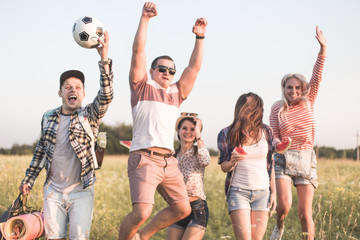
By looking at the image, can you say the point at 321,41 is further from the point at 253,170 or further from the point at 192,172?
the point at 192,172

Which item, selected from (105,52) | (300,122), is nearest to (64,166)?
(105,52)

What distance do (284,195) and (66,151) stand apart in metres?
3.06

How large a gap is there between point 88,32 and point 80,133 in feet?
3.61

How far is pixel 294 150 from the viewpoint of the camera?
5730 mm

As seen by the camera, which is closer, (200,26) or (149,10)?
(149,10)

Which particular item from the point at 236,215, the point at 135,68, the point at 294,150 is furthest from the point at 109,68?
the point at 294,150

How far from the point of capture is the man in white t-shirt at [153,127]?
13.7 feet

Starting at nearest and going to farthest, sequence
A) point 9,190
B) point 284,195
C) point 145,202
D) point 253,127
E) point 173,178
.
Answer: point 145,202, point 173,178, point 253,127, point 284,195, point 9,190

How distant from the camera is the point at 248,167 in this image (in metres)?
4.74

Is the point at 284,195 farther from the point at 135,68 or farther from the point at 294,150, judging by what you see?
the point at 135,68

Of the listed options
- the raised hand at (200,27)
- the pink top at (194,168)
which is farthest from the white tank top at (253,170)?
the raised hand at (200,27)

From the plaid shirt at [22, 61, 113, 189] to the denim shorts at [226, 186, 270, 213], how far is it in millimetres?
1607

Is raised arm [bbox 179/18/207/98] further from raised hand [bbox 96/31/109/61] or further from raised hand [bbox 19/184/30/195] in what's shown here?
raised hand [bbox 19/184/30/195]

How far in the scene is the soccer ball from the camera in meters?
4.34
